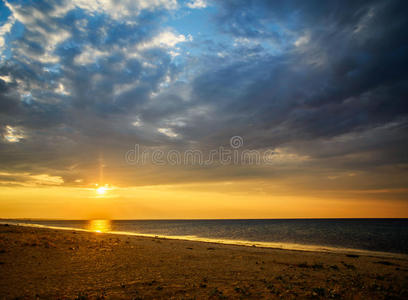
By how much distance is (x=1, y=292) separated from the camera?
11695 mm

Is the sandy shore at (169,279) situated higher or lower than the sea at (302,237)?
higher

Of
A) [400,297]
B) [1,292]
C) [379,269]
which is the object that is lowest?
[379,269]

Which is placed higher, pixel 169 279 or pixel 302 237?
pixel 169 279

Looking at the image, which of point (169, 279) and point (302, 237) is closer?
point (169, 279)

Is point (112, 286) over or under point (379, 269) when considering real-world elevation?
over

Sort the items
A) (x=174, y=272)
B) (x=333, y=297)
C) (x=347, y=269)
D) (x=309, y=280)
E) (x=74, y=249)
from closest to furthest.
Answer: (x=333, y=297) < (x=309, y=280) < (x=174, y=272) < (x=347, y=269) < (x=74, y=249)

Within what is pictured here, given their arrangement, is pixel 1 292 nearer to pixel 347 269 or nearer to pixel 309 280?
pixel 309 280

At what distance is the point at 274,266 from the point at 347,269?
6856mm

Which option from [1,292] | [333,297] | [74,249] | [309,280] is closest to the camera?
[1,292]

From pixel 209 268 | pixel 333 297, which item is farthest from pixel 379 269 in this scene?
pixel 209 268

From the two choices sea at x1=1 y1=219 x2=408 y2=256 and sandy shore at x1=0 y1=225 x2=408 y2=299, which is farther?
sea at x1=1 y1=219 x2=408 y2=256

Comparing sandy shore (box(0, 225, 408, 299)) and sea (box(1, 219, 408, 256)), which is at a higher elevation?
sandy shore (box(0, 225, 408, 299))

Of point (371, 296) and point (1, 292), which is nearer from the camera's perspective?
point (1, 292)

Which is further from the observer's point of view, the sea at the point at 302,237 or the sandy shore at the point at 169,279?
the sea at the point at 302,237
